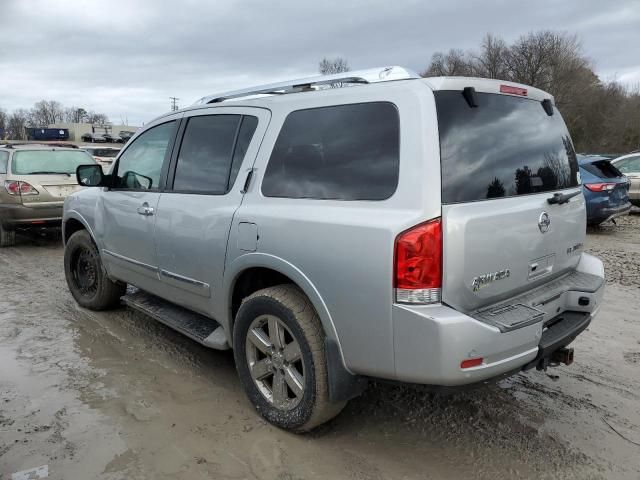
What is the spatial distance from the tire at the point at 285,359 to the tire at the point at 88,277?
7.75 ft

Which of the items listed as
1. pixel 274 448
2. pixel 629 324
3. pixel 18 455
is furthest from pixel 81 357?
pixel 629 324

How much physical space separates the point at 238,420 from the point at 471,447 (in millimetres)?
1377

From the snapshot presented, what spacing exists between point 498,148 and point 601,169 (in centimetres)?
868

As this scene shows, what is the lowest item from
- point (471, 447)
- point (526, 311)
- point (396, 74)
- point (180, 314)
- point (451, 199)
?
point (471, 447)

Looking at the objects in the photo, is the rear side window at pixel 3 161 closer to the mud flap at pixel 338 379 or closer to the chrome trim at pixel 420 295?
the mud flap at pixel 338 379

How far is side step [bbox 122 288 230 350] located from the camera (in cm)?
350

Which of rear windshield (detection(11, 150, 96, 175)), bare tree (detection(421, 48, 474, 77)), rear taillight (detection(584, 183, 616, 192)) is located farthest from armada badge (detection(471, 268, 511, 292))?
bare tree (detection(421, 48, 474, 77))

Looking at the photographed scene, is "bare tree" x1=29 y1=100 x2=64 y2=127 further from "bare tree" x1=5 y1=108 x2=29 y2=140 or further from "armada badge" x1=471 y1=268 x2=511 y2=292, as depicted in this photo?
"armada badge" x1=471 y1=268 x2=511 y2=292

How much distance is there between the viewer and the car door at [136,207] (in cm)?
403

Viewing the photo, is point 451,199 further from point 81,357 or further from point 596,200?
point 596,200

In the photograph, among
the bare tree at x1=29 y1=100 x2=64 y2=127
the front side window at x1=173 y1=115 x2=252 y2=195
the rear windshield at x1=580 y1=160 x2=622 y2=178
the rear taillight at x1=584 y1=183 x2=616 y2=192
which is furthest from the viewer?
the bare tree at x1=29 y1=100 x2=64 y2=127

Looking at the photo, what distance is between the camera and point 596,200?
9.73m

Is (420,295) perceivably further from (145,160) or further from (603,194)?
(603,194)

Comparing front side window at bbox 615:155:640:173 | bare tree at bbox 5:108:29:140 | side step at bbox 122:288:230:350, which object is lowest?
side step at bbox 122:288:230:350
